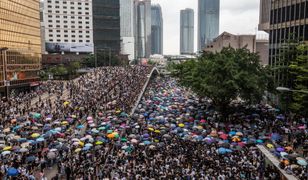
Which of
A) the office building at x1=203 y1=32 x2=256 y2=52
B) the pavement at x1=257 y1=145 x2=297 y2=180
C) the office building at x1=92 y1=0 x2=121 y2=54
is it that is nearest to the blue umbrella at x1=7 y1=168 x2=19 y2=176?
the pavement at x1=257 y1=145 x2=297 y2=180

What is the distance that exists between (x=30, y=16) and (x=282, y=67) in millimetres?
49568

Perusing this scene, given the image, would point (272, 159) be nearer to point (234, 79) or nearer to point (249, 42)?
point (234, 79)

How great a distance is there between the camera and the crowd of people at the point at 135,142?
65.7ft

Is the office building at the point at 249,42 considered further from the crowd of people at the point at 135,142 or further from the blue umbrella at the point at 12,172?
the blue umbrella at the point at 12,172

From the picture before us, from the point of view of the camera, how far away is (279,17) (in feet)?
146

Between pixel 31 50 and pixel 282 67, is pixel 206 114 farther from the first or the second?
pixel 31 50

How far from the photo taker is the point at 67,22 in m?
132

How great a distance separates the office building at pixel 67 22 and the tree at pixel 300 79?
105m

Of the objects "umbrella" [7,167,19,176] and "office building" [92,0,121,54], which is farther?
"office building" [92,0,121,54]

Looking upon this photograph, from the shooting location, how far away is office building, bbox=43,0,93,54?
→ 429 ft

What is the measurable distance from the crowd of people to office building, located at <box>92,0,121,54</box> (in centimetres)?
10085

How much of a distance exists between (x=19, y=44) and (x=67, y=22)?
7561 centimetres

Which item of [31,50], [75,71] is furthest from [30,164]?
[75,71]

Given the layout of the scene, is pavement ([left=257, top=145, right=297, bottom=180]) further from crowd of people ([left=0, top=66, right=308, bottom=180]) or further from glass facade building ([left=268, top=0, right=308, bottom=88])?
glass facade building ([left=268, top=0, right=308, bottom=88])
